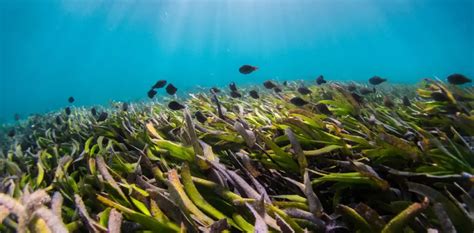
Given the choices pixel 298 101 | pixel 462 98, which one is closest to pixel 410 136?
pixel 298 101

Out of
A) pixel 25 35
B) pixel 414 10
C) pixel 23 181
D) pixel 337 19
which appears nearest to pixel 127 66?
pixel 25 35

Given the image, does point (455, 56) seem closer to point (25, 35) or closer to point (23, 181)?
point (23, 181)

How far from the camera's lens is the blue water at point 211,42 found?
74.4m

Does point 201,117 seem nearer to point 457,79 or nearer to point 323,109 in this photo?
point 323,109

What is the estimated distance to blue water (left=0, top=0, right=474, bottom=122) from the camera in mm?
74438

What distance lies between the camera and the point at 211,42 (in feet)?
566

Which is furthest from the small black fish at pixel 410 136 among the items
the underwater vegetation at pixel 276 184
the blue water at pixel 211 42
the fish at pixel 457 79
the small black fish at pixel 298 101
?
the blue water at pixel 211 42

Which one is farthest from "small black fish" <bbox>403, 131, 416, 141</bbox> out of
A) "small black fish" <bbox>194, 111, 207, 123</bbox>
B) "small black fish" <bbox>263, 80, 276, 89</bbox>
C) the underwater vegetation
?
"small black fish" <bbox>263, 80, 276, 89</bbox>

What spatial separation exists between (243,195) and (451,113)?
2.33m

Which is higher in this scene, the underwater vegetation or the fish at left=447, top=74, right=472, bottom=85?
the fish at left=447, top=74, right=472, bottom=85

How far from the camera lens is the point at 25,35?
268 ft

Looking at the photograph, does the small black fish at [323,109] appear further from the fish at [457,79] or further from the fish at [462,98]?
the fish at [457,79]

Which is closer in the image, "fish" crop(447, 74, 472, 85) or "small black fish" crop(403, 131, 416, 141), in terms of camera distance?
"small black fish" crop(403, 131, 416, 141)

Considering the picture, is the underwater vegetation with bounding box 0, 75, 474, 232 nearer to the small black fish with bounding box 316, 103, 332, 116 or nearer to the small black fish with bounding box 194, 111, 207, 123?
the small black fish with bounding box 316, 103, 332, 116
